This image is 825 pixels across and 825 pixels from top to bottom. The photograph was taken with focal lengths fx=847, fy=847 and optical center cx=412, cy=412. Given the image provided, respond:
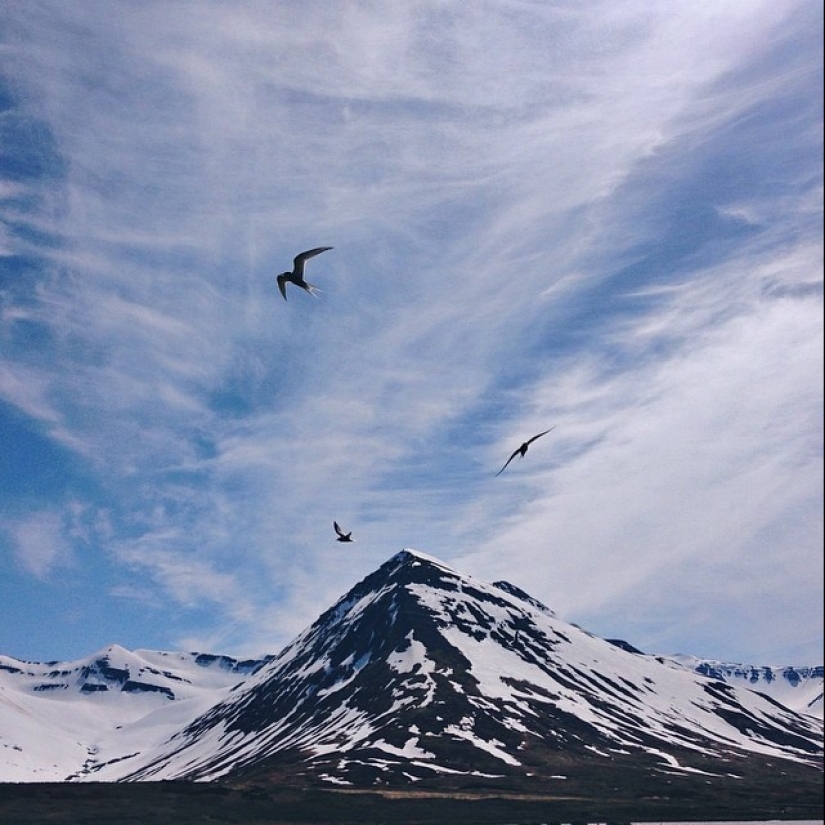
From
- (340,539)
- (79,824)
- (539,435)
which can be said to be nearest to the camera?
(539,435)

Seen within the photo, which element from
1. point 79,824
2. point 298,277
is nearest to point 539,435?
point 298,277

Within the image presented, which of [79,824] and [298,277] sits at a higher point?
[298,277]

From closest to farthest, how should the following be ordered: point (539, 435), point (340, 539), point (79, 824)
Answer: point (539, 435) < point (340, 539) < point (79, 824)

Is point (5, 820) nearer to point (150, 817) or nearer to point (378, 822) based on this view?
point (150, 817)

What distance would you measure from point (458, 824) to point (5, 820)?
339ft

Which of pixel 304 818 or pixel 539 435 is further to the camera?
pixel 304 818

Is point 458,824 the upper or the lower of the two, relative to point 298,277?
lower

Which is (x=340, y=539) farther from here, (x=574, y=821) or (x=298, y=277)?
(x=574, y=821)

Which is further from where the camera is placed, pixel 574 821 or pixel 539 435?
pixel 574 821

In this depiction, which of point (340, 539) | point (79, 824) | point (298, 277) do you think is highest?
point (298, 277)

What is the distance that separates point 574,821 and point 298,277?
181 meters

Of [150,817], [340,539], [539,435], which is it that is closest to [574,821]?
[150,817]

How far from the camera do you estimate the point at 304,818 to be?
Answer: 19462 centimetres

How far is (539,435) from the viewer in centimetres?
6047
